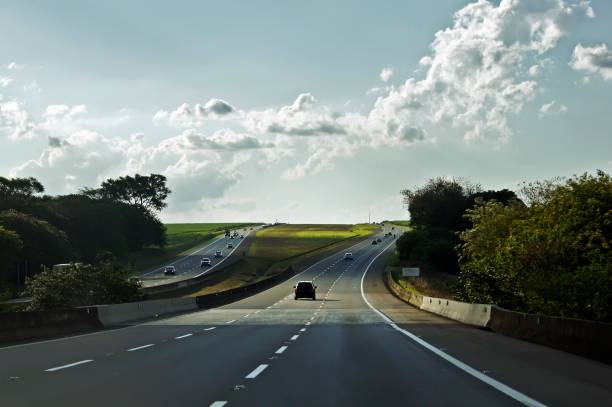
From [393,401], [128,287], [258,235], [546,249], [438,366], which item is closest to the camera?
[393,401]

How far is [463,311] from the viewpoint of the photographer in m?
32.9

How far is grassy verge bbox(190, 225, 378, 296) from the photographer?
332 ft

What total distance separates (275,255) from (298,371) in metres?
125

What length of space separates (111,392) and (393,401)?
13.1 ft

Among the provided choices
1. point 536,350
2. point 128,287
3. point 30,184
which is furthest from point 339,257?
point 536,350

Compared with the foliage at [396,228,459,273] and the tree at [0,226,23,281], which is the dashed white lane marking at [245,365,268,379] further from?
the foliage at [396,228,459,273]

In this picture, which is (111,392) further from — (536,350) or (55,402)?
(536,350)

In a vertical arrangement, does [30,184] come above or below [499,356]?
above

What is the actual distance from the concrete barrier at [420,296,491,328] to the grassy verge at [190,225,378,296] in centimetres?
4786

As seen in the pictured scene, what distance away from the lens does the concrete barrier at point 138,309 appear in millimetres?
31041

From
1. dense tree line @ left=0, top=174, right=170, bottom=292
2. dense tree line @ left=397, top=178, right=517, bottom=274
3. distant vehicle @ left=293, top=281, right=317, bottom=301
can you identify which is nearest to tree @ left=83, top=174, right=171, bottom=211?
dense tree line @ left=0, top=174, right=170, bottom=292

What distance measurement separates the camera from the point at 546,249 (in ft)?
139

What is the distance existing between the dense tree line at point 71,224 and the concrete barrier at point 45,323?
56.0 m

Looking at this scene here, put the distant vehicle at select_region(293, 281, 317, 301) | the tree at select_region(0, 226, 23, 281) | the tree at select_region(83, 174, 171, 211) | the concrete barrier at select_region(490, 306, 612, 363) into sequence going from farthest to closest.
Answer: the tree at select_region(83, 174, 171, 211) → the tree at select_region(0, 226, 23, 281) → the distant vehicle at select_region(293, 281, 317, 301) → the concrete barrier at select_region(490, 306, 612, 363)
